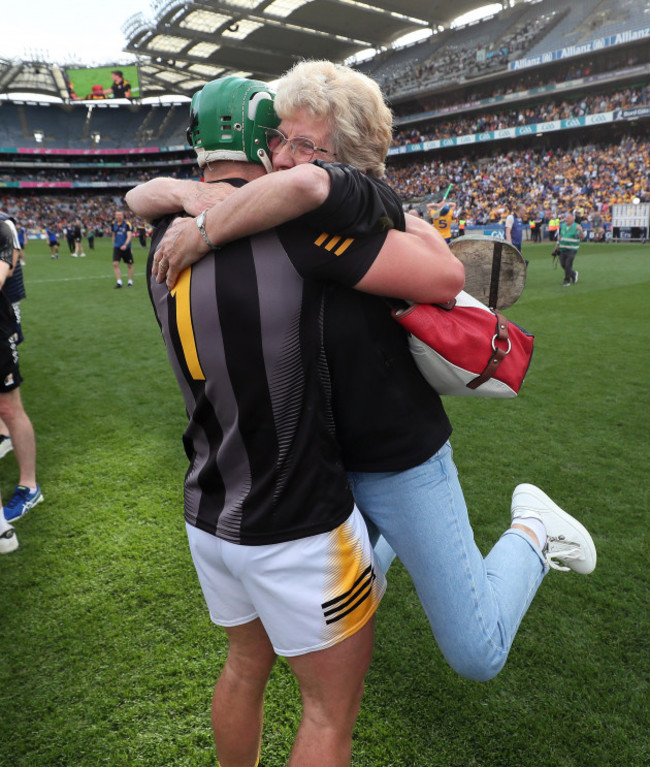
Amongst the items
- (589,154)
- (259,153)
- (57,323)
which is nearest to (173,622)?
(259,153)

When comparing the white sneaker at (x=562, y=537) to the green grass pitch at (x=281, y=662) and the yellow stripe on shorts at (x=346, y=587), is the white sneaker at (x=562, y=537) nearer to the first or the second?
the green grass pitch at (x=281, y=662)

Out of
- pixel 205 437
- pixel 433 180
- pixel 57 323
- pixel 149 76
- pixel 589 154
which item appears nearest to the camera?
pixel 205 437

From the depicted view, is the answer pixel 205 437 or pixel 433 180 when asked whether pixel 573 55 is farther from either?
pixel 205 437

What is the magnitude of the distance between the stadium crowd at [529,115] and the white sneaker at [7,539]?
105ft

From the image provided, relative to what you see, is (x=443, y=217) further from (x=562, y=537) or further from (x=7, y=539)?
(x=562, y=537)

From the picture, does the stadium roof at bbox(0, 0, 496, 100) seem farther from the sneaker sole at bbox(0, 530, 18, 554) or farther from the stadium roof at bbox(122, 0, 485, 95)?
the sneaker sole at bbox(0, 530, 18, 554)

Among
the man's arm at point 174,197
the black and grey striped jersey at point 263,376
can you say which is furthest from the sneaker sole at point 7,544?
the man's arm at point 174,197

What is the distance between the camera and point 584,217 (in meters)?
29.3

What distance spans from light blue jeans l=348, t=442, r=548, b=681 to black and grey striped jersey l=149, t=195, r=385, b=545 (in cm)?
17

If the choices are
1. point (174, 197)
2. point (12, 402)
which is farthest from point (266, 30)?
point (174, 197)

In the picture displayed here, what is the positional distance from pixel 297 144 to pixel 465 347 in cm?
64

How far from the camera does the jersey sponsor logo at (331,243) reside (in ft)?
3.66

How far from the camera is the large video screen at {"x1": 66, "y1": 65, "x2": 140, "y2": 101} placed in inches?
2125

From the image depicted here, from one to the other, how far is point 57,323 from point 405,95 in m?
42.7
